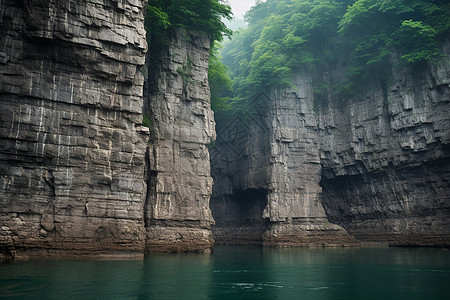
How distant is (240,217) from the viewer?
44531 mm

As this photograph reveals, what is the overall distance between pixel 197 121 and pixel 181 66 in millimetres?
4180

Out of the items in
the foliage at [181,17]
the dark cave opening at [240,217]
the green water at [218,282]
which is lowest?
the green water at [218,282]

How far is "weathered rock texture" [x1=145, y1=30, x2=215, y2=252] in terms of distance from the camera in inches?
998

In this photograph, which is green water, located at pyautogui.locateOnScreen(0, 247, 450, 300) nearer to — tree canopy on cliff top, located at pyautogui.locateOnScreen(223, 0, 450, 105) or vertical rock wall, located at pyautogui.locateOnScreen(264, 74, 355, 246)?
vertical rock wall, located at pyautogui.locateOnScreen(264, 74, 355, 246)

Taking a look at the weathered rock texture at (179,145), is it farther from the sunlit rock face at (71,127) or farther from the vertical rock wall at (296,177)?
the vertical rock wall at (296,177)

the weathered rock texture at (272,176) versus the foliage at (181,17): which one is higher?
the foliage at (181,17)

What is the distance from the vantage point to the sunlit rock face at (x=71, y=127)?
58.0 ft

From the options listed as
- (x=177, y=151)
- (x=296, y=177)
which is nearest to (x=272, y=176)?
(x=296, y=177)

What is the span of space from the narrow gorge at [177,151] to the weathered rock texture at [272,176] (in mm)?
134

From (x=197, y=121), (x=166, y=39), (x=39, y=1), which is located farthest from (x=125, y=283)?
(x=166, y=39)

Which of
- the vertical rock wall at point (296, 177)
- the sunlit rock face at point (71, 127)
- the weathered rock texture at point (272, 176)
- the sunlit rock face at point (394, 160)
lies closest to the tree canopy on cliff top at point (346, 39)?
the sunlit rock face at point (394, 160)

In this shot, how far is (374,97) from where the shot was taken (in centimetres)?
3650

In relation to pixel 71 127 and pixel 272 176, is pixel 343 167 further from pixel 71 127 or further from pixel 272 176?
pixel 71 127

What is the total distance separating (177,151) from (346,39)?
22805mm
